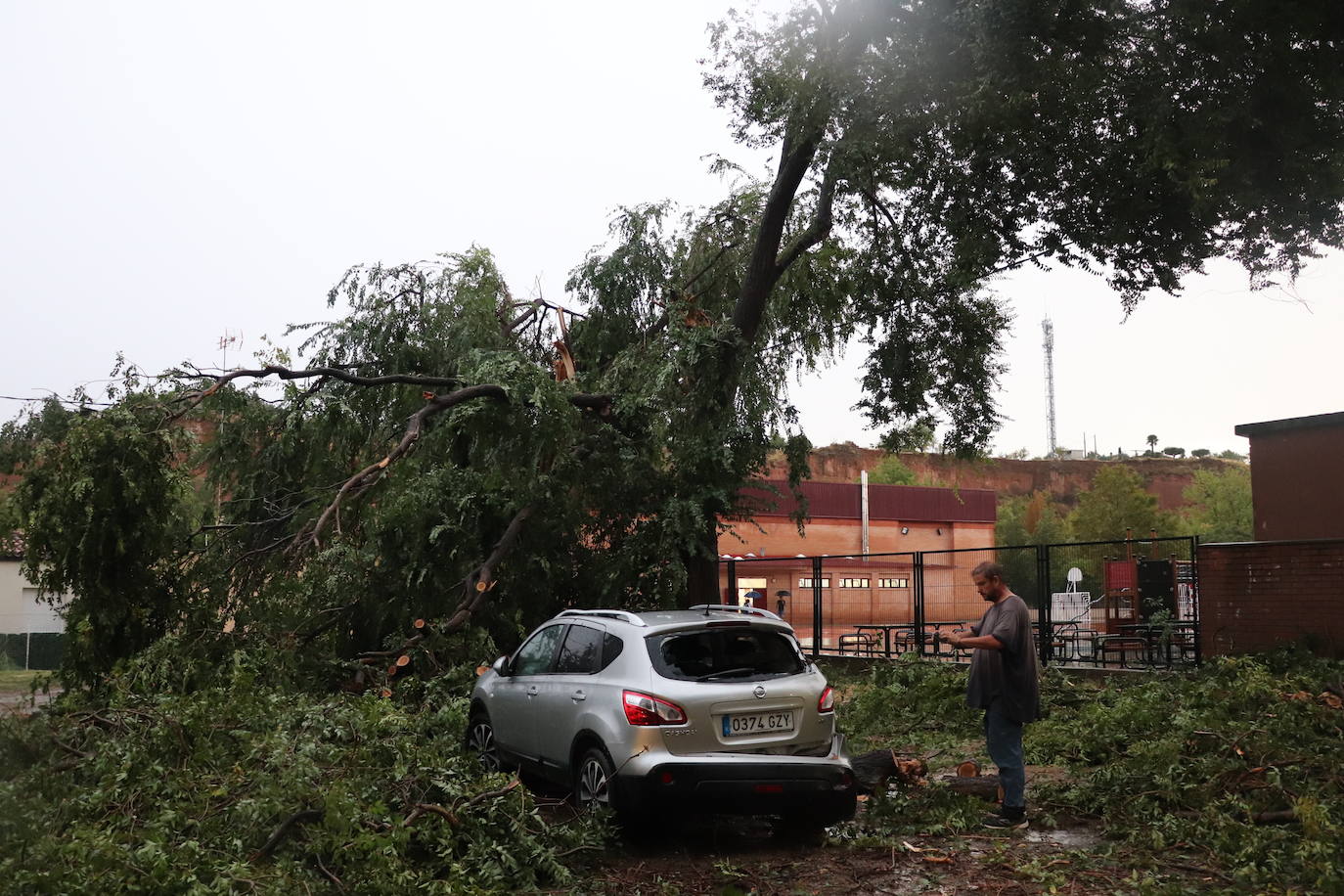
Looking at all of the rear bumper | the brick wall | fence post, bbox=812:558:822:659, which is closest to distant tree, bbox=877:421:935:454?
the brick wall

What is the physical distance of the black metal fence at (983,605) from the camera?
56.2ft

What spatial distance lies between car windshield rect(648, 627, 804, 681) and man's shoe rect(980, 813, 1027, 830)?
5.96 ft

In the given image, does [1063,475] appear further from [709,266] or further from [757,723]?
[757,723]

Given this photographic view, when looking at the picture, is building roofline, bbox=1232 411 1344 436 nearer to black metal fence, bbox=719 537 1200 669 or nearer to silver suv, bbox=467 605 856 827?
black metal fence, bbox=719 537 1200 669

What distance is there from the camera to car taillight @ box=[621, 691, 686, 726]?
736 centimetres

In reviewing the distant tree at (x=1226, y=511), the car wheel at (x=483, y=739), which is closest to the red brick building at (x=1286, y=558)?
the car wheel at (x=483, y=739)

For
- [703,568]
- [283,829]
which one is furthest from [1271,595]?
[283,829]

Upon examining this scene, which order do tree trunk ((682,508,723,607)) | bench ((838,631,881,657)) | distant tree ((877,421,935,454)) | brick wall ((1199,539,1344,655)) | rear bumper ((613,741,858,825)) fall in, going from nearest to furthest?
1. rear bumper ((613,741,858,825))
2. brick wall ((1199,539,1344,655))
3. tree trunk ((682,508,723,607))
4. distant tree ((877,421,935,454))
5. bench ((838,631,881,657))

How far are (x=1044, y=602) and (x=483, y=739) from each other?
34.7 ft

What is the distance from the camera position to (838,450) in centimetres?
9731

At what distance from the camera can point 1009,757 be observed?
8.30 m

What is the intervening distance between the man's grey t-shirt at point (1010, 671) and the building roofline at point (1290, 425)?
439 inches

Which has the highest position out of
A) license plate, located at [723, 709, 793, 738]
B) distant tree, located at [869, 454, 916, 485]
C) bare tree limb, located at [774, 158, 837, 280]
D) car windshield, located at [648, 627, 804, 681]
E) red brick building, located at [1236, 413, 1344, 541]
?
distant tree, located at [869, 454, 916, 485]

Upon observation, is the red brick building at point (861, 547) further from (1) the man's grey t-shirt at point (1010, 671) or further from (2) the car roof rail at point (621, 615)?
(2) the car roof rail at point (621, 615)
